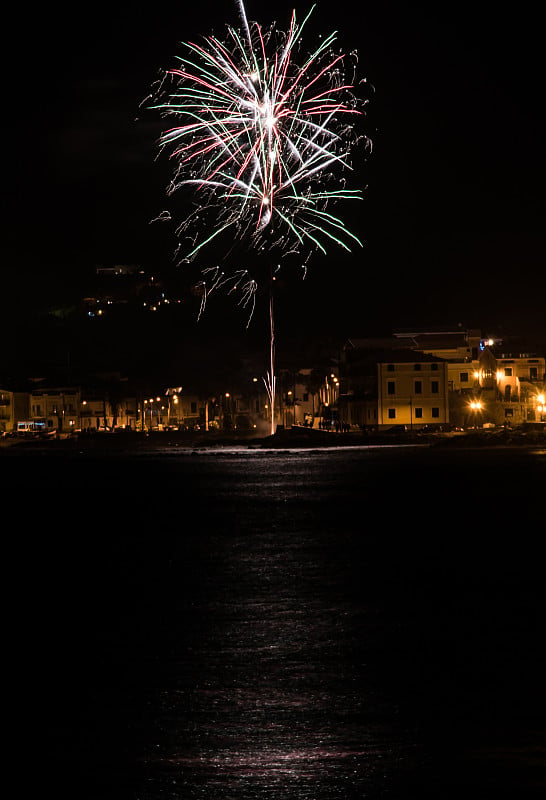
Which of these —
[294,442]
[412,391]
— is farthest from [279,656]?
[412,391]

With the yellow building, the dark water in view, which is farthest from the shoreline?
the dark water

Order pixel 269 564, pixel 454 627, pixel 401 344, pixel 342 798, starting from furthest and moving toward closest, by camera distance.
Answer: pixel 401 344
pixel 269 564
pixel 454 627
pixel 342 798

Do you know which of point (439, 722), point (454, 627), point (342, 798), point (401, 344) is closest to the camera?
point (342, 798)

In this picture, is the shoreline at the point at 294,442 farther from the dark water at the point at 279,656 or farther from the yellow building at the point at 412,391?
the dark water at the point at 279,656

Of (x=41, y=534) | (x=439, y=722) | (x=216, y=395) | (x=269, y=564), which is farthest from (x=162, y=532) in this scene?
(x=216, y=395)

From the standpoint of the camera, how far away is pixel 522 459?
45812 mm

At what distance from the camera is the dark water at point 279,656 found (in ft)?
20.8

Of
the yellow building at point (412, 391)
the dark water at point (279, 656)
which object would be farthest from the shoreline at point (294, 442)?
the dark water at point (279, 656)

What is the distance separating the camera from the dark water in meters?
6.35

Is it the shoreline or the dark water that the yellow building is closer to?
the shoreline

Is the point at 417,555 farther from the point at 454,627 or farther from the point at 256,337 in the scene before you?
the point at 256,337

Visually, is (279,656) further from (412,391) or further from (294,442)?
(412,391)

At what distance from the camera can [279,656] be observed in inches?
384

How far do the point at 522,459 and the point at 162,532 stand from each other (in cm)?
2689
